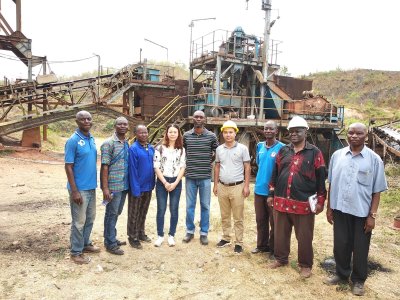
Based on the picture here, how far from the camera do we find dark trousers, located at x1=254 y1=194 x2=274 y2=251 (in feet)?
15.6

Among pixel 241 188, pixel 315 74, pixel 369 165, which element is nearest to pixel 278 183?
pixel 241 188

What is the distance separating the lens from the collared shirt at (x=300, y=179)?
3986mm

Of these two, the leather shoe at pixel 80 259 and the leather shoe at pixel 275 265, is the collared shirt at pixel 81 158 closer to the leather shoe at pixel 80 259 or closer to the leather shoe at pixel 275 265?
the leather shoe at pixel 80 259

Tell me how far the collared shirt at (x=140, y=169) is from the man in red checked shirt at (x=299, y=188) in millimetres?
1770

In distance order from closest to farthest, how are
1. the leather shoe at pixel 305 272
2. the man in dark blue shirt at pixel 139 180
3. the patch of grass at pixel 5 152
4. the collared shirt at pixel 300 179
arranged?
the collared shirt at pixel 300 179 → the leather shoe at pixel 305 272 → the man in dark blue shirt at pixel 139 180 → the patch of grass at pixel 5 152

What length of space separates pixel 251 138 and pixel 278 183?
361 inches

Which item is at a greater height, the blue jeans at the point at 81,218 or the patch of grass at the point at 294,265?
the blue jeans at the point at 81,218

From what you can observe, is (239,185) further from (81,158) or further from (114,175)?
(81,158)

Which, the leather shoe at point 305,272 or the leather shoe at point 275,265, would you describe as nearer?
the leather shoe at point 305,272

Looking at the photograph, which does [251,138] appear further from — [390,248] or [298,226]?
[298,226]

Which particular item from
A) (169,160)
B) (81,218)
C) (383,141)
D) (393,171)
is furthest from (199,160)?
(393,171)

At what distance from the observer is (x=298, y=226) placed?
412 cm

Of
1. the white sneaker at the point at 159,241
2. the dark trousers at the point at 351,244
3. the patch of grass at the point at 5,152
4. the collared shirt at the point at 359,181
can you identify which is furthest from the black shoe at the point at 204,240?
the patch of grass at the point at 5,152

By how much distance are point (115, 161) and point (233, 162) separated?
1662 millimetres
